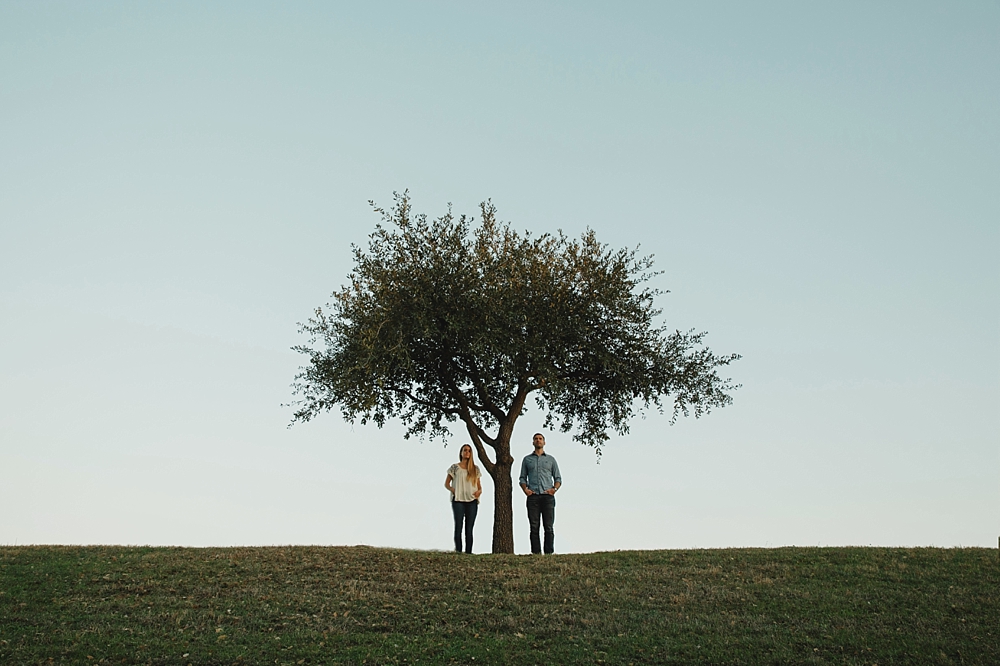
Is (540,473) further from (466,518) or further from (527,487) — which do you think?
(466,518)

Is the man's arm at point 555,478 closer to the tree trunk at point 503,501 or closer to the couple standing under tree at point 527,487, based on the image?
the couple standing under tree at point 527,487

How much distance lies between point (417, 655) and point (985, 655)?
8780 mm

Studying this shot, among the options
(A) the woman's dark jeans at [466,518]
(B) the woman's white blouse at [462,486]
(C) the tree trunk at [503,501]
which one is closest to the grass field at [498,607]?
(A) the woman's dark jeans at [466,518]

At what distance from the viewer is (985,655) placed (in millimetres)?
13578

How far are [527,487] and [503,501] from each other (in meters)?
2.35

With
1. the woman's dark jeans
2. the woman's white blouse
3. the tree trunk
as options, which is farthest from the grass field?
the tree trunk

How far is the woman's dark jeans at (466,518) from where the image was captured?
2256 cm

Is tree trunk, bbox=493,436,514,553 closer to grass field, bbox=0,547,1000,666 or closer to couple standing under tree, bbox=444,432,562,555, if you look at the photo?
couple standing under tree, bbox=444,432,562,555

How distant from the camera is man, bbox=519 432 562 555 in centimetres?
2252

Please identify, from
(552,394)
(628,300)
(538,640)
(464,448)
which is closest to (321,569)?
(464,448)

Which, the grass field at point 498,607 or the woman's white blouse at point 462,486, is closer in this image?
the grass field at point 498,607

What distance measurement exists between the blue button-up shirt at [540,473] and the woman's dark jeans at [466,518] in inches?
57.2

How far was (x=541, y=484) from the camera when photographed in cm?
2247

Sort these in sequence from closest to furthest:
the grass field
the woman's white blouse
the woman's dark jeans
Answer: the grass field < the woman's white blouse < the woman's dark jeans
